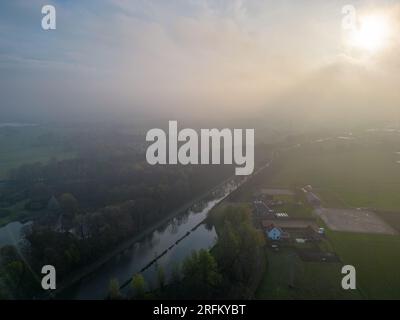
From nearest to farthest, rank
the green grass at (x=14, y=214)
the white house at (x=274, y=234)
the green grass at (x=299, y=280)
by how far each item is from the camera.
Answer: the green grass at (x=299, y=280) → the white house at (x=274, y=234) → the green grass at (x=14, y=214)

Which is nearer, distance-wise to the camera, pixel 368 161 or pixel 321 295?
pixel 321 295

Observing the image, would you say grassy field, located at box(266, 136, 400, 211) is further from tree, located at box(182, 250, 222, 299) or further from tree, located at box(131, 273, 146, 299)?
tree, located at box(131, 273, 146, 299)

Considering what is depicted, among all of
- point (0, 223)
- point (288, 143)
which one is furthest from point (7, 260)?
point (288, 143)

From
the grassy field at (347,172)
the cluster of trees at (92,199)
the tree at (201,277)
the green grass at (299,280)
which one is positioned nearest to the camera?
the tree at (201,277)

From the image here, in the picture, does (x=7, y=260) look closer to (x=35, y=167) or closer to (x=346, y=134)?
(x=35, y=167)

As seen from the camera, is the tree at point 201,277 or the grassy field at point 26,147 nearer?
the tree at point 201,277

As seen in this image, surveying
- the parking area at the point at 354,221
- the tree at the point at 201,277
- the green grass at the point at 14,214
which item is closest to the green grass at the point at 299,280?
the tree at the point at 201,277

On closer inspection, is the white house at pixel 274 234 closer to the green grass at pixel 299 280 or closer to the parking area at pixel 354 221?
the green grass at pixel 299 280
